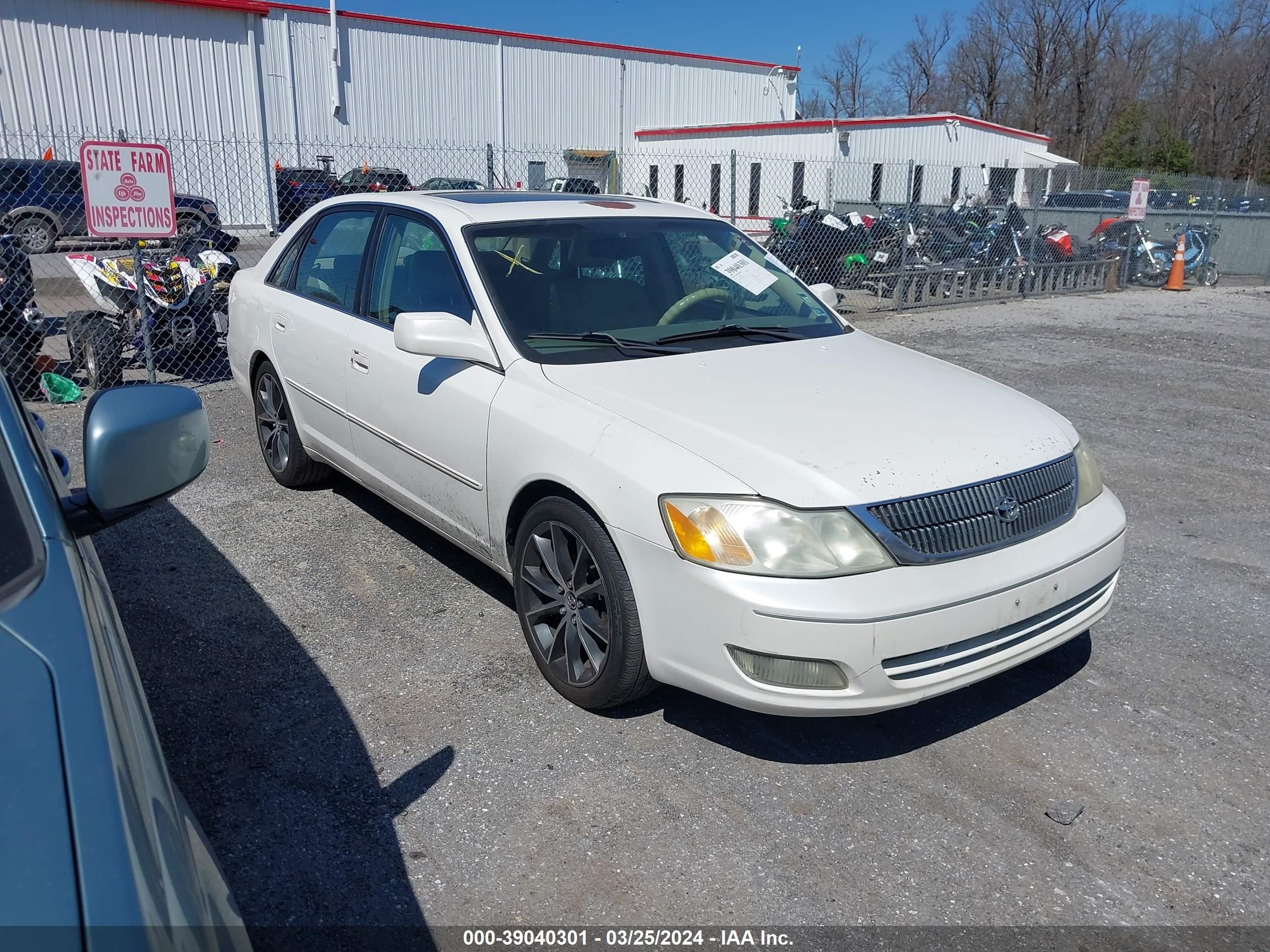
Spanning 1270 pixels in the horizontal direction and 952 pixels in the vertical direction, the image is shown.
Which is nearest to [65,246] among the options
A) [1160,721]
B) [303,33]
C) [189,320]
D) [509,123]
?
[303,33]

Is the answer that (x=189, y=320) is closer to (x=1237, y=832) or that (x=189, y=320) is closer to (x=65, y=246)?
(x=1237, y=832)

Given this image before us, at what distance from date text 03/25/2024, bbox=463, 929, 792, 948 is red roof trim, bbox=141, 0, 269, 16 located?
28670mm

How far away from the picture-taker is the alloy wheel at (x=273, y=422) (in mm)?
5348

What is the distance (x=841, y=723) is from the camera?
3338mm

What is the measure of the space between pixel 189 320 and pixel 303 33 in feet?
76.6

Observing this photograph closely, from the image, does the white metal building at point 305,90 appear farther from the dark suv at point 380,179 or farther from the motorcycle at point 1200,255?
the motorcycle at point 1200,255

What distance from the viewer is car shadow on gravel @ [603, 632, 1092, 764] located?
10.4 ft

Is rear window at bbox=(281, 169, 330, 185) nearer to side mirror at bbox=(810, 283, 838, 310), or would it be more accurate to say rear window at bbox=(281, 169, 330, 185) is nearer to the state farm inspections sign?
the state farm inspections sign

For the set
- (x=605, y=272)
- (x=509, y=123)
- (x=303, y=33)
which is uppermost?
(x=303, y=33)

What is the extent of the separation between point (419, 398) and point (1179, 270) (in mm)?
17966

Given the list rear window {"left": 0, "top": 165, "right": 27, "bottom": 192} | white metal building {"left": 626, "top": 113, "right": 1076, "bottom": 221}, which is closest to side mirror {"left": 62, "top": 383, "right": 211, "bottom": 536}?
rear window {"left": 0, "top": 165, "right": 27, "bottom": 192}

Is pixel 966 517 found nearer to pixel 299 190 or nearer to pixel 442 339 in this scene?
pixel 442 339

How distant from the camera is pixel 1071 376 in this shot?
31.0ft

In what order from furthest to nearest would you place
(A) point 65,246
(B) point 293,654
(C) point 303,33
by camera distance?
(C) point 303,33 → (A) point 65,246 → (B) point 293,654
